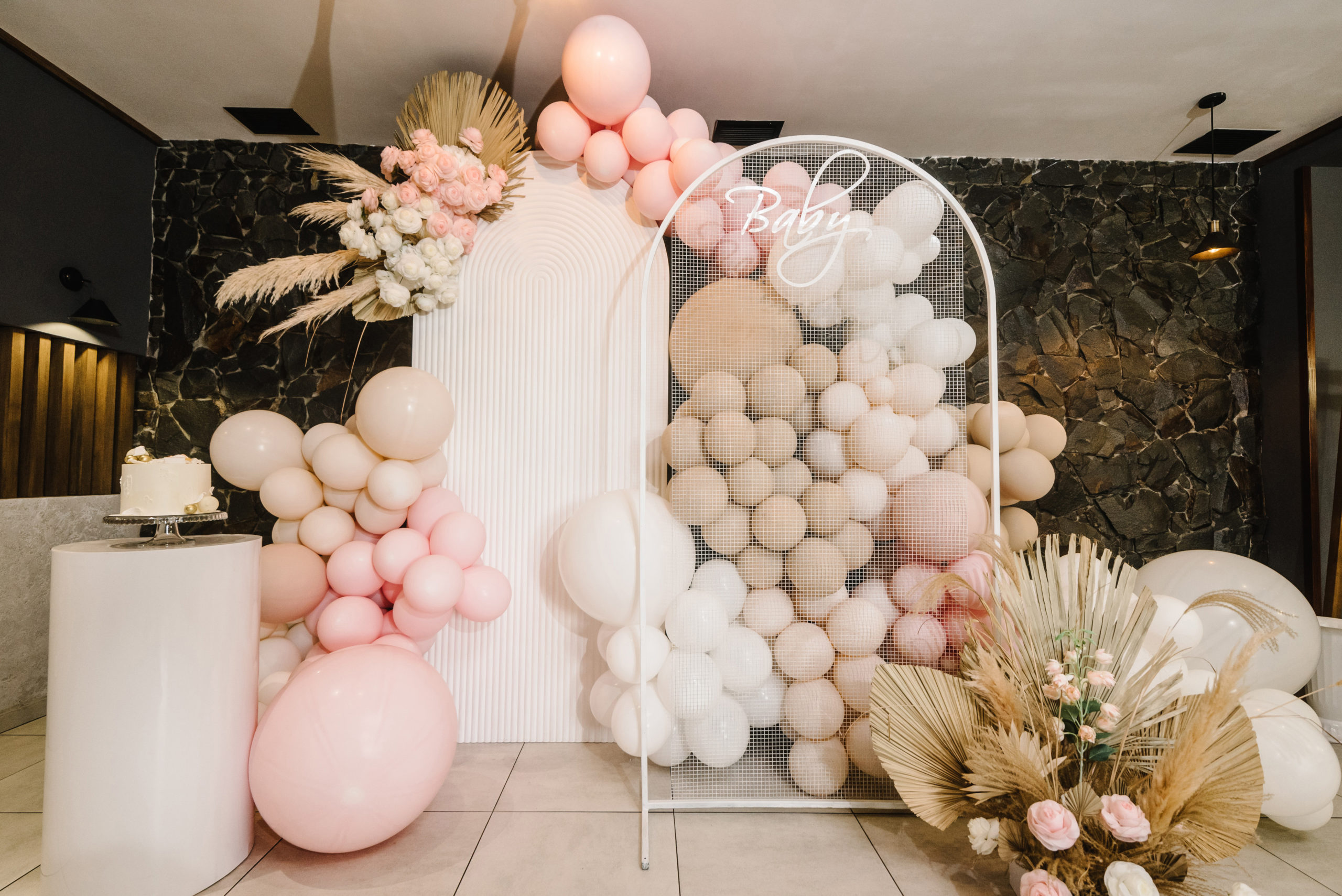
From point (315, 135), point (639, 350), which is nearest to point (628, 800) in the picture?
point (639, 350)

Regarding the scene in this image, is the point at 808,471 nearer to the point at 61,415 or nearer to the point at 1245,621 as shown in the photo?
the point at 1245,621

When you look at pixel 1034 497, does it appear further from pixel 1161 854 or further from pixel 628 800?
pixel 628 800

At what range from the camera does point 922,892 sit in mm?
1863

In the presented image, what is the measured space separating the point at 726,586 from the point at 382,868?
4.59ft

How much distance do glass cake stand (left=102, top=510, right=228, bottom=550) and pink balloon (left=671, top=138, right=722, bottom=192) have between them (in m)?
2.06

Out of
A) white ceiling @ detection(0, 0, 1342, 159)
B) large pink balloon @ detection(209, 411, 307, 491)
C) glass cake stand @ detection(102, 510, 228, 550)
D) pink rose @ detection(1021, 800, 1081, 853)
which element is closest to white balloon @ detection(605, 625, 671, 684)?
pink rose @ detection(1021, 800, 1081, 853)

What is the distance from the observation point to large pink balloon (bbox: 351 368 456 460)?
2.38 metres

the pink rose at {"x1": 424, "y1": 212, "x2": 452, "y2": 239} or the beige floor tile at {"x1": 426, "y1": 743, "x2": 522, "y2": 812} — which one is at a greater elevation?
the pink rose at {"x1": 424, "y1": 212, "x2": 452, "y2": 239}

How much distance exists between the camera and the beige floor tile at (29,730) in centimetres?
282

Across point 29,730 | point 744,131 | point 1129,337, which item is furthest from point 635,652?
point 1129,337

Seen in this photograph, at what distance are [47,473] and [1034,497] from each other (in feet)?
15.6

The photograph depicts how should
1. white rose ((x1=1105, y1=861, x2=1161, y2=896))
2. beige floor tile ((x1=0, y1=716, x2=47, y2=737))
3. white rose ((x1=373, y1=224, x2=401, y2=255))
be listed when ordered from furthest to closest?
beige floor tile ((x1=0, y1=716, x2=47, y2=737)) < white rose ((x1=373, y1=224, x2=401, y2=255)) < white rose ((x1=1105, y1=861, x2=1161, y2=896))

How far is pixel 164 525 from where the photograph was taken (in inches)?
77.6

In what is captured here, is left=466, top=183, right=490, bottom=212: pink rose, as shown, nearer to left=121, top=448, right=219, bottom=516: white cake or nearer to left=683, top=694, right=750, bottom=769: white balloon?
left=121, top=448, right=219, bottom=516: white cake
